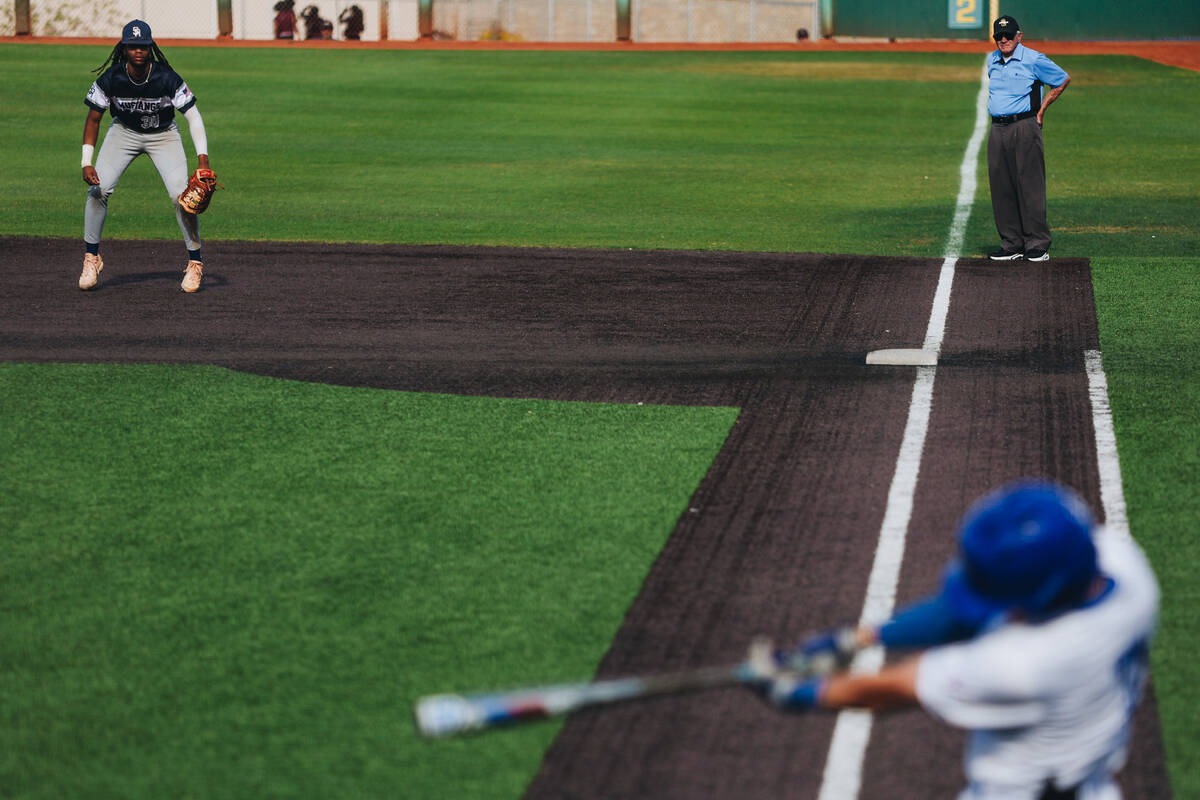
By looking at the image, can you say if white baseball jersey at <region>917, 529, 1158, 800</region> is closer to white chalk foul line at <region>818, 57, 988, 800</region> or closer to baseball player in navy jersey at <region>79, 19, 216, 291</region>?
white chalk foul line at <region>818, 57, 988, 800</region>

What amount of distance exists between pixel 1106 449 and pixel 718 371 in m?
2.97

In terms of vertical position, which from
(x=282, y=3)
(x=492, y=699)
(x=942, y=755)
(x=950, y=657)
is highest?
(x=282, y=3)

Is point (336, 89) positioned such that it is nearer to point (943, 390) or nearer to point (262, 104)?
point (262, 104)

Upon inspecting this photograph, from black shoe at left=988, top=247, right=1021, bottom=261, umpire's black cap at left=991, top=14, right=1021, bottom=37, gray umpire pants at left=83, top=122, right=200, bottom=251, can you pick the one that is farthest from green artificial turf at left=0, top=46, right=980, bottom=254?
gray umpire pants at left=83, top=122, right=200, bottom=251

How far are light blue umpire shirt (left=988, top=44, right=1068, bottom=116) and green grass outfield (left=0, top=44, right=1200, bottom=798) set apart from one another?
1.74m

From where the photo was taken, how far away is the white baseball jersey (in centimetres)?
331

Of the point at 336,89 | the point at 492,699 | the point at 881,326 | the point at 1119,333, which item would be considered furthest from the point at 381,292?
the point at 336,89

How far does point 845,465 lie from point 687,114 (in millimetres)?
20644

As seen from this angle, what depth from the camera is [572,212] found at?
18438 mm

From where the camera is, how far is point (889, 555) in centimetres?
716

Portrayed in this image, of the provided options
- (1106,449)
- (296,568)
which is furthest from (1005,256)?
(296,568)

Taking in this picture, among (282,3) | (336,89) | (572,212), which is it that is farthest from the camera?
(282,3)

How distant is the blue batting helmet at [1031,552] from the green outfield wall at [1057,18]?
1721 inches

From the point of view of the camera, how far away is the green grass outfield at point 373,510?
17.9 ft
